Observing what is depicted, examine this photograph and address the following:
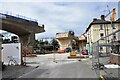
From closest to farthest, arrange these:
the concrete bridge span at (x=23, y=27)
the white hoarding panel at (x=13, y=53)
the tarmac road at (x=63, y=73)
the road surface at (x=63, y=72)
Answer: the tarmac road at (x=63, y=73) < the road surface at (x=63, y=72) < the white hoarding panel at (x=13, y=53) < the concrete bridge span at (x=23, y=27)

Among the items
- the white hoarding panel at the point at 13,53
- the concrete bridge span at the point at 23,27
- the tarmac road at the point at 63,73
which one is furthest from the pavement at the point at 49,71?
the concrete bridge span at the point at 23,27

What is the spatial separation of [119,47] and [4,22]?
49.6 meters

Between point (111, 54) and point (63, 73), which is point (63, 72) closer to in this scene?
point (63, 73)

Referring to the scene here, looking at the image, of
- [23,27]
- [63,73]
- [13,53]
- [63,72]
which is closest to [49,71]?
[63,72]

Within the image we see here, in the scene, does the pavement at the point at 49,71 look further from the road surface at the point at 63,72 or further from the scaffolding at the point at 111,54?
the scaffolding at the point at 111,54

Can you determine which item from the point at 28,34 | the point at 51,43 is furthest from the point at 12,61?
the point at 51,43

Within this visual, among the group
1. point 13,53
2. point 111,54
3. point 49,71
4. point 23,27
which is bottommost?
point 49,71

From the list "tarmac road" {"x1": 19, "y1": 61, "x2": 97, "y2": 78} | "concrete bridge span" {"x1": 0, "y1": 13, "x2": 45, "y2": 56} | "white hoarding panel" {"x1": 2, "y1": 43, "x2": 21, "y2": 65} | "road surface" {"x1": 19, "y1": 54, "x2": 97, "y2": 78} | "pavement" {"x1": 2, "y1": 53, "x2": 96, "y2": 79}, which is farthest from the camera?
"concrete bridge span" {"x1": 0, "y1": 13, "x2": 45, "y2": 56}

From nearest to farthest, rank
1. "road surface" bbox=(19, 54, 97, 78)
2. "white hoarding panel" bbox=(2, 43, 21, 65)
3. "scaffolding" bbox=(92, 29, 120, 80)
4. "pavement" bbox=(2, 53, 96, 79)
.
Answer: "scaffolding" bbox=(92, 29, 120, 80) → "road surface" bbox=(19, 54, 97, 78) → "pavement" bbox=(2, 53, 96, 79) → "white hoarding panel" bbox=(2, 43, 21, 65)

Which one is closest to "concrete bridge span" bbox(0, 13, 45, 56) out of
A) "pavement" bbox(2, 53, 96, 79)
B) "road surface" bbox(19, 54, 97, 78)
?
"pavement" bbox(2, 53, 96, 79)

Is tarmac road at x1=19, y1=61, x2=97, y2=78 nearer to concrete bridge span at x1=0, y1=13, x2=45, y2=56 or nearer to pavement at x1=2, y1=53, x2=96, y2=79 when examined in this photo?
pavement at x1=2, y1=53, x2=96, y2=79

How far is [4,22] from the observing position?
55.9 metres

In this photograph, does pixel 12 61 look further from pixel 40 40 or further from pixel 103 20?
pixel 40 40

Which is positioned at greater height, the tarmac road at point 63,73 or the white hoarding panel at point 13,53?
the white hoarding panel at point 13,53
